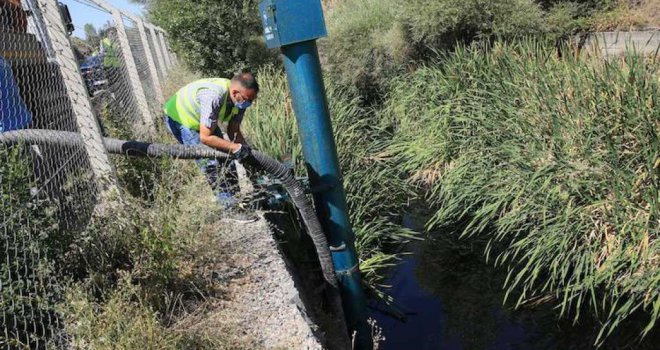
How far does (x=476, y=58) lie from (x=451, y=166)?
1363mm

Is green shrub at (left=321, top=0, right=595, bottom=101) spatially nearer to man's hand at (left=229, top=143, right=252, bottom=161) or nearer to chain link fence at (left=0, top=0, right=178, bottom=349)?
chain link fence at (left=0, top=0, right=178, bottom=349)

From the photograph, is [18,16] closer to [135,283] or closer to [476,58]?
[135,283]

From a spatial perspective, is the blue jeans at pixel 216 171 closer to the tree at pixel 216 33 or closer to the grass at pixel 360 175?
the grass at pixel 360 175

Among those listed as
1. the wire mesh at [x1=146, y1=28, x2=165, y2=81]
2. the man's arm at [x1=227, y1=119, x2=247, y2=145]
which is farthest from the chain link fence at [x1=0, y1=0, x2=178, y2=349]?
the wire mesh at [x1=146, y1=28, x2=165, y2=81]

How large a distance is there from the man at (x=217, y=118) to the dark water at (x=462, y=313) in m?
1.74

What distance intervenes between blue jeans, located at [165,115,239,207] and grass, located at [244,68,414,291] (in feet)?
2.47

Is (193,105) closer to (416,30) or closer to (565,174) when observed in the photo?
(565,174)

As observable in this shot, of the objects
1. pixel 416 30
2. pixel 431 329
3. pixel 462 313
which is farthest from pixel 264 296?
pixel 416 30

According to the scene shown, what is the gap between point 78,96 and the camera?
10.9 ft

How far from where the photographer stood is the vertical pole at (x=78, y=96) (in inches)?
126

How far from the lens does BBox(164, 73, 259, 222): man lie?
358 centimetres

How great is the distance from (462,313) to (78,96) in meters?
3.42

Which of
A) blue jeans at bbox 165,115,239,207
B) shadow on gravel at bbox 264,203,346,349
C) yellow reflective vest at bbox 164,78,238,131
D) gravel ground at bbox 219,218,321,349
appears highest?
yellow reflective vest at bbox 164,78,238,131

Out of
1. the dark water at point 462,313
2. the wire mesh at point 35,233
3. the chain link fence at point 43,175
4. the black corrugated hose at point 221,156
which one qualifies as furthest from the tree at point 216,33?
the black corrugated hose at point 221,156
